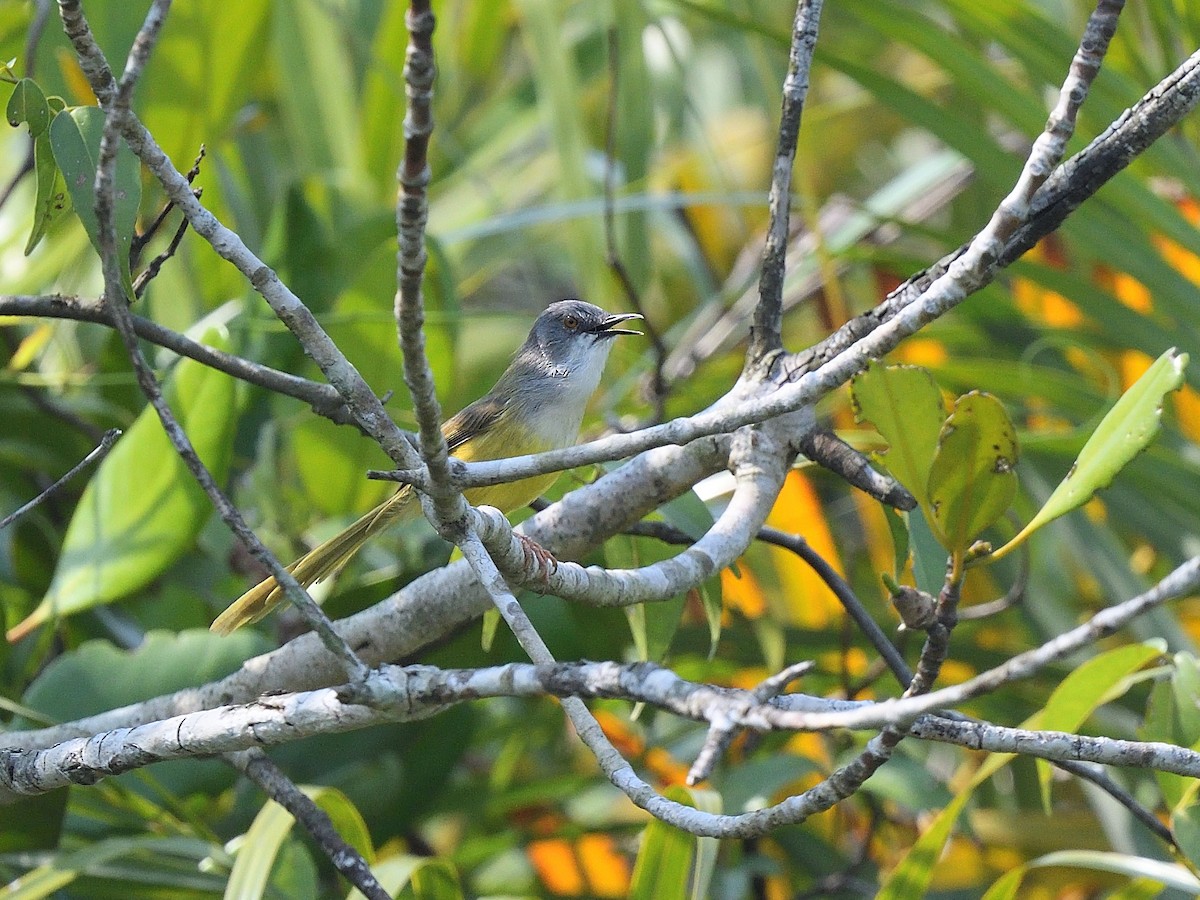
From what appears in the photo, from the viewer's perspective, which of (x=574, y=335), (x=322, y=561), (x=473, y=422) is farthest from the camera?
(x=574, y=335)

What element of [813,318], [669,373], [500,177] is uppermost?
[500,177]

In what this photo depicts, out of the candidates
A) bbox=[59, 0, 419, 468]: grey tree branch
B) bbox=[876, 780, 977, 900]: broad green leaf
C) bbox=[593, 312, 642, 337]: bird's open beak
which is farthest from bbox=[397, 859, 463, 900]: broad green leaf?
bbox=[593, 312, 642, 337]: bird's open beak

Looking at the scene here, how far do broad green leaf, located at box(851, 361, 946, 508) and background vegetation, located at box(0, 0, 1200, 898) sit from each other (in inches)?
28.8

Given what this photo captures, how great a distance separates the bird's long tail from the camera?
232 centimetres

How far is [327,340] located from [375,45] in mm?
3203

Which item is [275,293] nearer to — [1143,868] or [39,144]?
[39,144]

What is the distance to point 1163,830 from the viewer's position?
1979mm

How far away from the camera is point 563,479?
8.52ft

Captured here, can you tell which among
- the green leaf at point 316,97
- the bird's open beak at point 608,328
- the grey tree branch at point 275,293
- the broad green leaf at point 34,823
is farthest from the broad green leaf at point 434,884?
the green leaf at point 316,97

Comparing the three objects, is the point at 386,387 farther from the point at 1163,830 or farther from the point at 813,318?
the point at 813,318

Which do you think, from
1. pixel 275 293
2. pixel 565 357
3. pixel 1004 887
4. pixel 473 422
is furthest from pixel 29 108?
pixel 1004 887

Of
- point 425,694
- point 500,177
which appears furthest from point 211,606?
point 500,177

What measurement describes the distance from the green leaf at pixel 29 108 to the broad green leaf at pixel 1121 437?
1388 millimetres

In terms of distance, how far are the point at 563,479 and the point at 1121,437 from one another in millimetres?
1234
